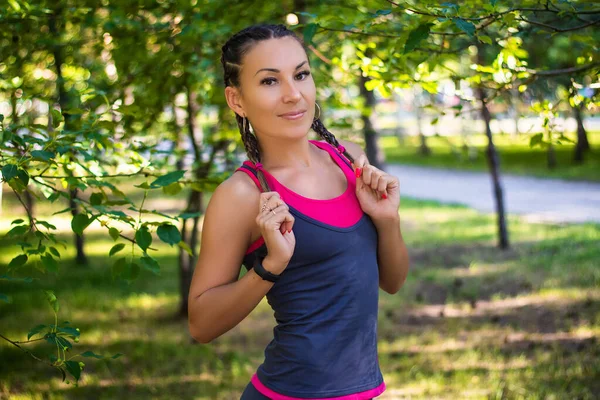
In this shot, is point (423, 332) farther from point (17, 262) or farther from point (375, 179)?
point (375, 179)

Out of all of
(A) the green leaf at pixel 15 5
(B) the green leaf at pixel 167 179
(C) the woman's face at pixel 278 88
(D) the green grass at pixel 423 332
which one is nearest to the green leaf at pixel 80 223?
(B) the green leaf at pixel 167 179

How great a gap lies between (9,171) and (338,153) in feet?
3.17

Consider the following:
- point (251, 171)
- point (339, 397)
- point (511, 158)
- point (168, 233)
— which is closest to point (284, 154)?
point (251, 171)

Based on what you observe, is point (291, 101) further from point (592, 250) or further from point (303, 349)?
A: point (592, 250)

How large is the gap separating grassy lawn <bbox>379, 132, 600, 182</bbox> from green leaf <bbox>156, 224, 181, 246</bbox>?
1108 cm

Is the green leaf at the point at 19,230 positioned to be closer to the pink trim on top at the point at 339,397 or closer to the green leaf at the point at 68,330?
the green leaf at the point at 68,330

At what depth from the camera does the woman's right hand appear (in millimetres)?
1819

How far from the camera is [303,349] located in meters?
1.94

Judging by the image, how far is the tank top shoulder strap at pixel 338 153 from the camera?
2.20 meters

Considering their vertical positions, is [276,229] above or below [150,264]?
above

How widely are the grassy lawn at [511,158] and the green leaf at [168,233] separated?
11079 millimetres

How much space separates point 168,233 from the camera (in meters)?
2.45

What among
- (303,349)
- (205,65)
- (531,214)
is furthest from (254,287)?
(531,214)

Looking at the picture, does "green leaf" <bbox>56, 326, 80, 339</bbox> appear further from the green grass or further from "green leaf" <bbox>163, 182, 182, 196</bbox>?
the green grass
